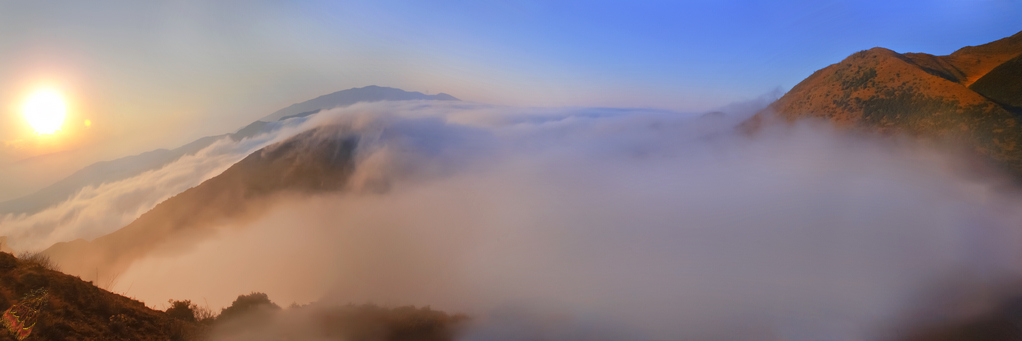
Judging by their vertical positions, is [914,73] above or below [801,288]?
above

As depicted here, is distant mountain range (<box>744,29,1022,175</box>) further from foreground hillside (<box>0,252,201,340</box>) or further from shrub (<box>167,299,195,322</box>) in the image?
shrub (<box>167,299,195,322</box>)

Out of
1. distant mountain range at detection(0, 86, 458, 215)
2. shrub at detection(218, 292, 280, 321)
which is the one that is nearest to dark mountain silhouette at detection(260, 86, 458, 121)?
distant mountain range at detection(0, 86, 458, 215)

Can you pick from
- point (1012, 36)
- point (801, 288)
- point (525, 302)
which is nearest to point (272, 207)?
point (525, 302)

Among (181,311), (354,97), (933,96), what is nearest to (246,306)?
(181,311)

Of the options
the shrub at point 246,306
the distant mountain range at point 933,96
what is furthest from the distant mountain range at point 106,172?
the distant mountain range at point 933,96

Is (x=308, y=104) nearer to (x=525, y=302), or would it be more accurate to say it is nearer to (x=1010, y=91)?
(x=525, y=302)

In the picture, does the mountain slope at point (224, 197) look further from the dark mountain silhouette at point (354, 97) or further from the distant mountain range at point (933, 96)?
the distant mountain range at point (933, 96)

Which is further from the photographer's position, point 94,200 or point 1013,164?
point 94,200
